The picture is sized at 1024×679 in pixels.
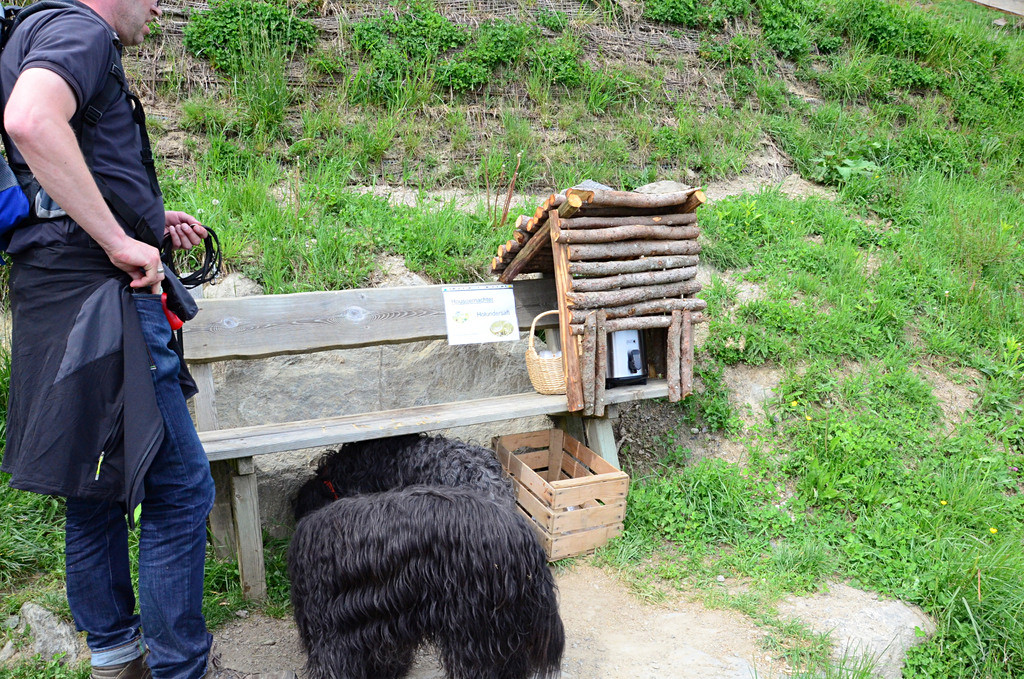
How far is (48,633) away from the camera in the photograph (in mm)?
2738

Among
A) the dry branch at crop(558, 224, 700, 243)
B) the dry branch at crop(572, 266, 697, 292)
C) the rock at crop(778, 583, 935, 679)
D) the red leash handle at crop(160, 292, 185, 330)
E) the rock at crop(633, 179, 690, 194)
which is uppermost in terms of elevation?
the red leash handle at crop(160, 292, 185, 330)

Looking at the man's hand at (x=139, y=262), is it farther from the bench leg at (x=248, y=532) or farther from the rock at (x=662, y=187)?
the rock at (x=662, y=187)

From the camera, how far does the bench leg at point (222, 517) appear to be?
10.7 ft

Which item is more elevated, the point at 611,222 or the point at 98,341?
the point at 98,341

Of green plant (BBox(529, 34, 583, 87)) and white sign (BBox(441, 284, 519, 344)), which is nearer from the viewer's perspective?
white sign (BBox(441, 284, 519, 344))

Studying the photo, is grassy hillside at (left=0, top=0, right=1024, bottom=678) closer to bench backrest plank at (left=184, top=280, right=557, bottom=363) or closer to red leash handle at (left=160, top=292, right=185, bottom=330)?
bench backrest plank at (left=184, top=280, right=557, bottom=363)

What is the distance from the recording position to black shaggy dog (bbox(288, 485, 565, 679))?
217 cm

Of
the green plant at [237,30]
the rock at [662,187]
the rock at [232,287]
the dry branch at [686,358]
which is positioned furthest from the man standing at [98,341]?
the rock at [662,187]

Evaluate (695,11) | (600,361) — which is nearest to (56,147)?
(600,361)

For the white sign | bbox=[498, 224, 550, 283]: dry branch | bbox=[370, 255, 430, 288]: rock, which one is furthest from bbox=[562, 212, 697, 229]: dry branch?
bbox=[370, 255, 430, 288]: rock

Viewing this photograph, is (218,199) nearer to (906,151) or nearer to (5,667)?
(5,667)

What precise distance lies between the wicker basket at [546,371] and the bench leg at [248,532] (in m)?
1.49

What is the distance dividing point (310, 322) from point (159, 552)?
149 centimetres

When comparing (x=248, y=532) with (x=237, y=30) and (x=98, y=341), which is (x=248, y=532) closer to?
(x=98, y=341)
